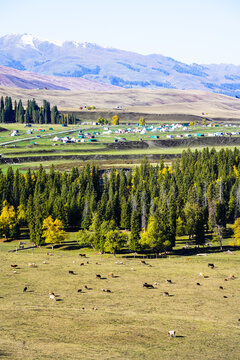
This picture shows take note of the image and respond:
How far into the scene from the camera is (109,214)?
115938 millimetres

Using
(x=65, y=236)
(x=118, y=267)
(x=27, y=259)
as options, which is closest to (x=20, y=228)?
(x=65, y=236)

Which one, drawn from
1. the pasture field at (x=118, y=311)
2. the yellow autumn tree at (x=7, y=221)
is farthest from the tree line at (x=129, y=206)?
the pasture field at (x=118, y=311)

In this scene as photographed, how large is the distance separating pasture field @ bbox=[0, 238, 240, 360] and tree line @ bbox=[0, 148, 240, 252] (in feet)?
45.7

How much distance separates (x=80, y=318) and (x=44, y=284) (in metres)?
15.9

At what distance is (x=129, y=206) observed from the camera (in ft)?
396

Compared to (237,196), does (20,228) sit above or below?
below

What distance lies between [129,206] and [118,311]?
211 ft

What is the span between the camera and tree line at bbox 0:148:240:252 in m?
100

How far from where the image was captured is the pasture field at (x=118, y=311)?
45438 millimetres

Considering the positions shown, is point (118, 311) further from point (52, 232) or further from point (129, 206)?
point (129, 206)

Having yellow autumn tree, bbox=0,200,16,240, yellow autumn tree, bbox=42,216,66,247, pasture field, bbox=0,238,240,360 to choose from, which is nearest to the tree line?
yellow autumn tree, bbox=0,200,16,240

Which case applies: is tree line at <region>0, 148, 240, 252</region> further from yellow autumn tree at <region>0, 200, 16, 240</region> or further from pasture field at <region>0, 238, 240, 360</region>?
pasture field at <region>0, 238, 240, 360</region>

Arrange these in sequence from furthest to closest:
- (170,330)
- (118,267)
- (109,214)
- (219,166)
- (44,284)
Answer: (219,166)
(109,214)
(118,267)
(44,284)
(170,330)

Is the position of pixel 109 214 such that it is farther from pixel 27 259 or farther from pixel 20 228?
pixel 27 259
